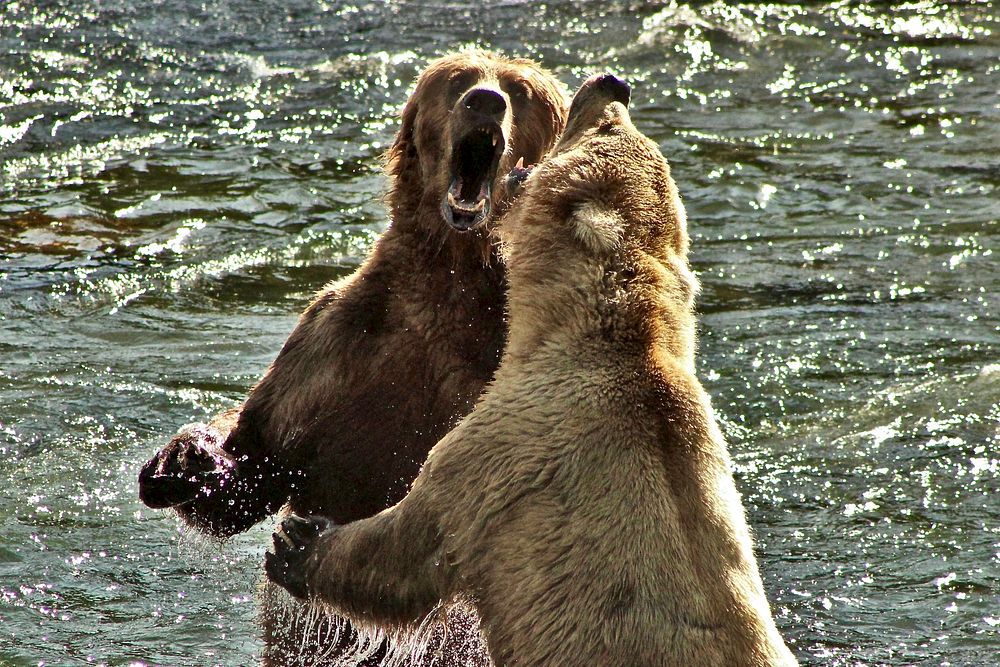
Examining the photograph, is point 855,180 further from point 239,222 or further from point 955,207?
point 239,222

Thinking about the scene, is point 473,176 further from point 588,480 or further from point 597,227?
point 588,480

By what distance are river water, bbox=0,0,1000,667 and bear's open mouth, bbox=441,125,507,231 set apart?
1621mm

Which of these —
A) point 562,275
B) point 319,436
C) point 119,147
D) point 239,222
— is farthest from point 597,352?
point 119,147

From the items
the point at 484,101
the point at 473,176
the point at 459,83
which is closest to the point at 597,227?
the point at 484,101

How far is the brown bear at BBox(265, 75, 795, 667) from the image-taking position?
3.23 metres

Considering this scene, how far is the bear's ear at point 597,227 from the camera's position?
11.8 ft

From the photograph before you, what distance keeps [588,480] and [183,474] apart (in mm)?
1867

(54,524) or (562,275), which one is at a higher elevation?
(562,275)

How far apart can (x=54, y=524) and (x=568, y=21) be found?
981 cm

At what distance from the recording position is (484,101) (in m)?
4.43

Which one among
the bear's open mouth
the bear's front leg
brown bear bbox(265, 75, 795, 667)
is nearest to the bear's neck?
brown bear bbox(265, 75, 795, 667)

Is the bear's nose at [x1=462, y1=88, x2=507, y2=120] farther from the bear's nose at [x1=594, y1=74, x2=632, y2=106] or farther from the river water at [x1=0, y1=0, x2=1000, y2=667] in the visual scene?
the river water at [x1=0, y1=0, x2=1000, y2=667]

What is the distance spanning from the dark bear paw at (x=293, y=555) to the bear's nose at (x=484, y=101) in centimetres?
134

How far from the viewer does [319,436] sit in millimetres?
4707
